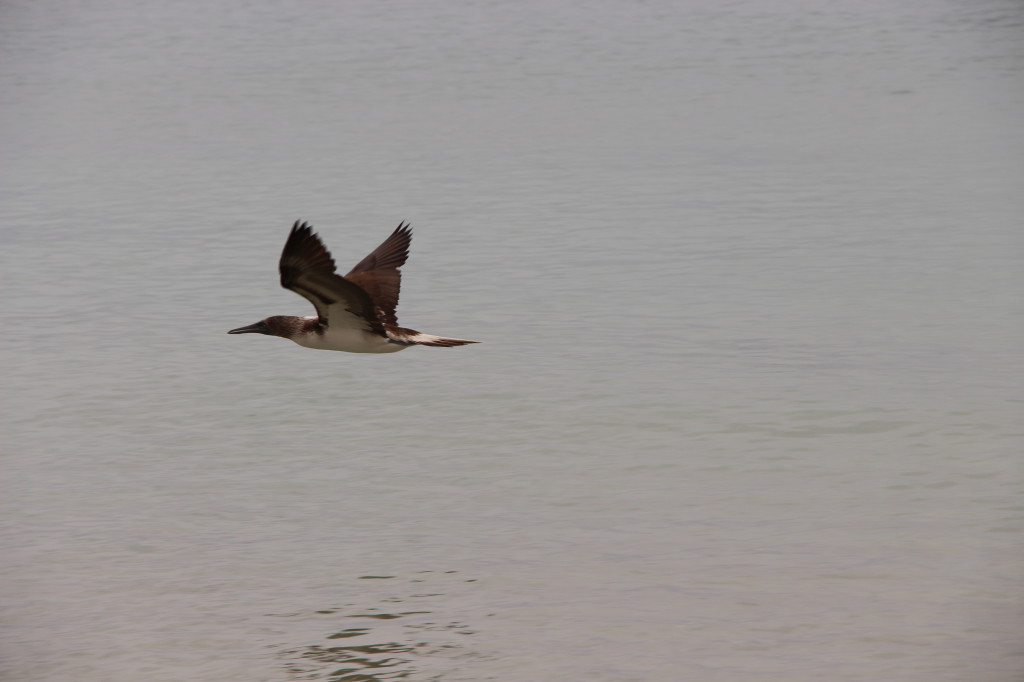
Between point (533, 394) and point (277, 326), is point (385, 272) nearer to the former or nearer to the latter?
point (277, 326)

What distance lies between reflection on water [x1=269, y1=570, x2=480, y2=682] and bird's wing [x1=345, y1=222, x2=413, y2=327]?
2.64m

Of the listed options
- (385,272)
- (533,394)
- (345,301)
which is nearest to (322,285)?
(345,301)

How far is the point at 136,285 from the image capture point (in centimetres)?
2548

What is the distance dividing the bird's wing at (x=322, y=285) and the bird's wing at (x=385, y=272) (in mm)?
592

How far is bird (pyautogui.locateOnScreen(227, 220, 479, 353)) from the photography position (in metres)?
14.2

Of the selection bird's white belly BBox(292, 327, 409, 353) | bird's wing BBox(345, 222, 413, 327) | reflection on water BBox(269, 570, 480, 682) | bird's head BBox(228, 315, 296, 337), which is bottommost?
reflection on water BBox(269, 570, 480, 682)

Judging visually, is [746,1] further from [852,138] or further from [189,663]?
[189,663]

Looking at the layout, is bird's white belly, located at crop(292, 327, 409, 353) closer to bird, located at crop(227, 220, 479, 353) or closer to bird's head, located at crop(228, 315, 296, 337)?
bird, located at crop(227, 220, 479, 353)

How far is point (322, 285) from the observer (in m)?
14.8

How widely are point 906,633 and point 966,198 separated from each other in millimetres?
16308

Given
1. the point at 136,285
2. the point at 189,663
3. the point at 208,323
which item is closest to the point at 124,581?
the point at 189,663

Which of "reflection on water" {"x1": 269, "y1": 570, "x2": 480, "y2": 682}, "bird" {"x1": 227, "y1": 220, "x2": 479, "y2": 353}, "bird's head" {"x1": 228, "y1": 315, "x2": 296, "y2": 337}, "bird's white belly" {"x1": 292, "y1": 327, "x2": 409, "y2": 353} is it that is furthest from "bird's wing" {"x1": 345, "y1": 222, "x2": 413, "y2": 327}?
"reflection on water" {"x1": 269, "y1": 570, "x2": 480, "y2": 682}

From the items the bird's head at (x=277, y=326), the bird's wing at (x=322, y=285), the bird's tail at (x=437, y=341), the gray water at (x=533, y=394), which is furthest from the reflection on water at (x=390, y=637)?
the bird's head at (x=277, y=326)

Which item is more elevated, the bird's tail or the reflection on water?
the bird's tail
